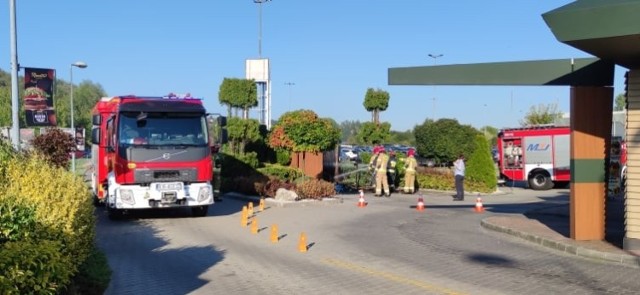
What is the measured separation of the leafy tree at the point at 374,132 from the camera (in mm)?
33125

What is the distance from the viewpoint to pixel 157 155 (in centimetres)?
1504

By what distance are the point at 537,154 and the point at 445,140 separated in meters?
5.37

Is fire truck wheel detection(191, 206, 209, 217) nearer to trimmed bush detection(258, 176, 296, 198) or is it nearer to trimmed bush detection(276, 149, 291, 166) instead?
trimmed bush detection(258, 176, 296, 198)

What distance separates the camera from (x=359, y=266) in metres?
9.96

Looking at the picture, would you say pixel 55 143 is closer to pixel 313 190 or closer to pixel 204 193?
pixel 313 190

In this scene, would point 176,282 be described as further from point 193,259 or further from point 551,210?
point 551,210

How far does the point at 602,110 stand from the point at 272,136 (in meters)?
15.7

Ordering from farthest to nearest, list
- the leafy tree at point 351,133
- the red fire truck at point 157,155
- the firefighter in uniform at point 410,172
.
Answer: the leafy tree at point 351,133
the firefighter in uniform at point 410,172
the red fire truck at point 157,155

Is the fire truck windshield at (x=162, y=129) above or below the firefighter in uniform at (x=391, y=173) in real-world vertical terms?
above

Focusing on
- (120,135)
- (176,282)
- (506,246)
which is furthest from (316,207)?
(176,282)

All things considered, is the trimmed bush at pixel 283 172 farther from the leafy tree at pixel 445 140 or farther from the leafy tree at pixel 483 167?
the leafy tree at pixel 445 140

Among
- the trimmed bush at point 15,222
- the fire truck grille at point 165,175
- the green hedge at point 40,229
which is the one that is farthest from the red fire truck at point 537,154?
the trimmed bush at point 15,222

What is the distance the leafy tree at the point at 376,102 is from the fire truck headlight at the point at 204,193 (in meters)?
19.1

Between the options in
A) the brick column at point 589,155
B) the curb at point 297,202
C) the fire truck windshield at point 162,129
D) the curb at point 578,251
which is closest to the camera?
the curb at point 578,251
